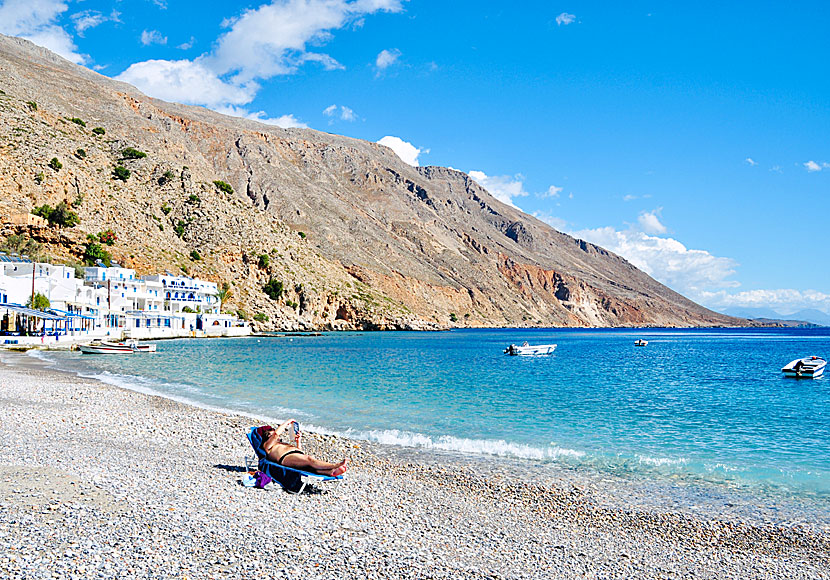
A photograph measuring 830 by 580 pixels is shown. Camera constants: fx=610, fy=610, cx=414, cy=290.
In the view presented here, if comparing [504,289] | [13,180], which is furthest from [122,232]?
[504,289]

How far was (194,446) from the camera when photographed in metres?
13.9

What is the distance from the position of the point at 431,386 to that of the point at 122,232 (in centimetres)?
7183

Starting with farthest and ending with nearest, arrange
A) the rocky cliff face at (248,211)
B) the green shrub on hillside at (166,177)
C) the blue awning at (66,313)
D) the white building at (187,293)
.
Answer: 1. the green shrub on hillside at (166,177)
2. the rocky cliff face at (248,211)
3. the white building at (187,293)
4. the blue awning at (66,313)

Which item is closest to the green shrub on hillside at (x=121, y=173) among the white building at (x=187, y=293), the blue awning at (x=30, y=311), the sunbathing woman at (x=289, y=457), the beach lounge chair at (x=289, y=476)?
the white building at (x=187, y=293)

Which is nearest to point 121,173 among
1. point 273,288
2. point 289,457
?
point 273,288

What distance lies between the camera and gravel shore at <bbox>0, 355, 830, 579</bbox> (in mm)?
7055

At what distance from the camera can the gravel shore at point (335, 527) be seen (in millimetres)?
7055

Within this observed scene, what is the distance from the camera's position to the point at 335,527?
8.66 m

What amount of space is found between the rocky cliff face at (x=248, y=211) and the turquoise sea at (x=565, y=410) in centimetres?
Answer: 4803

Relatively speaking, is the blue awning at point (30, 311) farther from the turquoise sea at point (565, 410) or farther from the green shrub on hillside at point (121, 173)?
the green shrub on hillside at point (121, 173)

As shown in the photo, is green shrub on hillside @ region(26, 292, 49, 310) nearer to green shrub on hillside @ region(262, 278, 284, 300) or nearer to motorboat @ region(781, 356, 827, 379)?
green shrub on hillside @ region(262, 278, 284, 300)

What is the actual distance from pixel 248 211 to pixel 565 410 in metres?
98.9

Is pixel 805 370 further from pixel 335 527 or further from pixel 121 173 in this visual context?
pixel 121 173

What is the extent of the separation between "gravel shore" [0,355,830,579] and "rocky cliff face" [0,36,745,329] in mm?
77343
